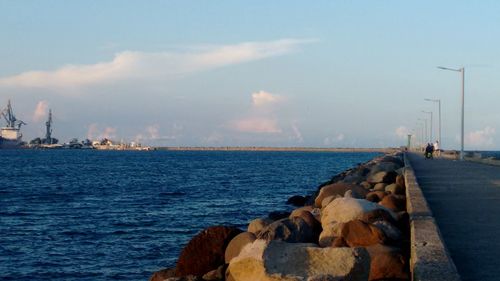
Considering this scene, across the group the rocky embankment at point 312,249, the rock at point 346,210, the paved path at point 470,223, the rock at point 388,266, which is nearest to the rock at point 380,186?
the paved path at point 470,223

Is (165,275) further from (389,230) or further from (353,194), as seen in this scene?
A: (353,194)

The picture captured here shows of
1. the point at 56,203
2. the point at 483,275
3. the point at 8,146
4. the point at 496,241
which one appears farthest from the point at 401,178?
the point at 8,146

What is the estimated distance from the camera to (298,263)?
22.8ft

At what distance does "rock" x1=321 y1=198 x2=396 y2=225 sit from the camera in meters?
10.5

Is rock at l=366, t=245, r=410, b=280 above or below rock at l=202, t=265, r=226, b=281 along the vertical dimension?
above

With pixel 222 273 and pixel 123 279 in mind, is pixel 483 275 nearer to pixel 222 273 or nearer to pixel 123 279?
pixel 222 273

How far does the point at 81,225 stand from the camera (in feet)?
74.7

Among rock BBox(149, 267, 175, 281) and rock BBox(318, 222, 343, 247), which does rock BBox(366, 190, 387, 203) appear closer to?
rock BBox(318, 222, 343, 247)

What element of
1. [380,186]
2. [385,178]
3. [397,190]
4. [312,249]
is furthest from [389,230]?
[385,178]

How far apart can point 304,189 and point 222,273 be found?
30.9 meters

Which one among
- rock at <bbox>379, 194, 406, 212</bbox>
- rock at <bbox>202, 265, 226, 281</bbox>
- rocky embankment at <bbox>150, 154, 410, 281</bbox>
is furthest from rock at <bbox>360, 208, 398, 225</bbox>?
rock at <bbox>379, 194, 406, 212</bbox>

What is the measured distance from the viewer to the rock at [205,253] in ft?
34.0

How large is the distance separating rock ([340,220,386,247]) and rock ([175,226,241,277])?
213 cm

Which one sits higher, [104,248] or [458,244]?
[458,244]
